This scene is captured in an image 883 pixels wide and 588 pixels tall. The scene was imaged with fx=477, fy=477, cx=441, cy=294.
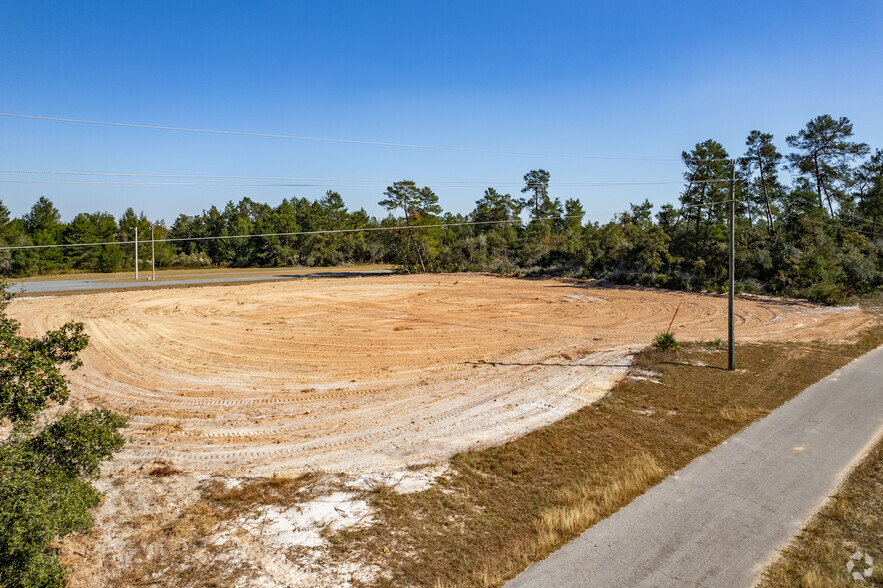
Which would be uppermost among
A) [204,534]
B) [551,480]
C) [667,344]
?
[667,344]

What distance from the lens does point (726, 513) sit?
6.73 m

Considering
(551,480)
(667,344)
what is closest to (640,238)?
(667,344)

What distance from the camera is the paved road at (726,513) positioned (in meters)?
5.53

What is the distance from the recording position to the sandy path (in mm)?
9633

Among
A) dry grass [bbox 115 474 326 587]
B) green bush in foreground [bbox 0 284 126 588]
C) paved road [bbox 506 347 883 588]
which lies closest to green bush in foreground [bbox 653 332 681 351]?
paved road [bbox 506 347 883 588]

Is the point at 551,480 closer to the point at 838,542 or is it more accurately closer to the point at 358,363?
the point at 838,542

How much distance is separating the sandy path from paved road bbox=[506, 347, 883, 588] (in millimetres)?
3335

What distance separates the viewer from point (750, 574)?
18.0 ft

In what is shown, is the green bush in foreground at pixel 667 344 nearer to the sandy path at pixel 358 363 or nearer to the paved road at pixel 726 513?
the sandy path at pixel 358 363

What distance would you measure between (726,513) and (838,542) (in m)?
1.22

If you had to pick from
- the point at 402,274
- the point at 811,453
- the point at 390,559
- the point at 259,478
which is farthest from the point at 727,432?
the point at 402,274

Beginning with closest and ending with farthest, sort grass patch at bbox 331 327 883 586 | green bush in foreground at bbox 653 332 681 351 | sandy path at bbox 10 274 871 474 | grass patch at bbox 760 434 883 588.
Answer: grass patch at bbox 760 434 883 588 < grass patch at bbox 331 327 883 586 < sandy path at bbox 10 274 871 474 < green bush in foreground at bbox 653 332 681 351

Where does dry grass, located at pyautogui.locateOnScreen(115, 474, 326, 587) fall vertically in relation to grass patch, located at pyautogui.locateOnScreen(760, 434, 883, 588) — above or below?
below

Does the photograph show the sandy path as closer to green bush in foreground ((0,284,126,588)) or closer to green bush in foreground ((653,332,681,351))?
green bush in foreground ((653,332,681,351))
